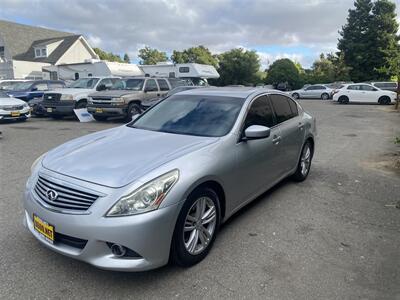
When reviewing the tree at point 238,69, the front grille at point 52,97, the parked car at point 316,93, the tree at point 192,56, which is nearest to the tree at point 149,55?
the tree at point 192,56

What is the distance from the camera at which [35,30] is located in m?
41.8

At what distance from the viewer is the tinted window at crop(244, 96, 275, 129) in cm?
423

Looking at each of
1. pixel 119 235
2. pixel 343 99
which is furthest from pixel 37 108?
pixel 343 99

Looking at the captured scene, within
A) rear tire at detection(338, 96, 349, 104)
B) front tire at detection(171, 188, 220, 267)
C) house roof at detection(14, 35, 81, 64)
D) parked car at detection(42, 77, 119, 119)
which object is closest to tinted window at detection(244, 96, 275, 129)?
front tire at detection(171, 188, 220, 267)

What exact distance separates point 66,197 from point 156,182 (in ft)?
2.50

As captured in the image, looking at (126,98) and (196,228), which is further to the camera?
(126,98)

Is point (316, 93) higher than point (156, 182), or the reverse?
point (316, 93)

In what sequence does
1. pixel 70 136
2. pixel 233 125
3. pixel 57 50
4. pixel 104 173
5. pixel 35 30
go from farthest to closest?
pixel 35 30 < pixel 57 50 < pixel 70 136 < pixel 233 125 < pixel 104 173

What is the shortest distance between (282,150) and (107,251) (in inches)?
116

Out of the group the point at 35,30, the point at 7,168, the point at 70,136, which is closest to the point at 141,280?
the point at 7,168

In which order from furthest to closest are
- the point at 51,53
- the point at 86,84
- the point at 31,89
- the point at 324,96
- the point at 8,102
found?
the point at 51,53 < the point at 324,96 < the point at 31,89 < the point at 86,84 < the point at 8,102

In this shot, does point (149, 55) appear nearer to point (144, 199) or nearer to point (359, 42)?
point (359, 42)

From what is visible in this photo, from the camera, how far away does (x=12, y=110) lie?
44.3 ft

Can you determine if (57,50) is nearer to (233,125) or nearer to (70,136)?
(70,136)
